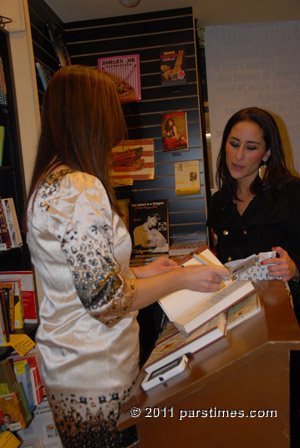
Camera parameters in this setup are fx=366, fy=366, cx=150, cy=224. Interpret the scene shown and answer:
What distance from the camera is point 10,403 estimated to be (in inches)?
74.5

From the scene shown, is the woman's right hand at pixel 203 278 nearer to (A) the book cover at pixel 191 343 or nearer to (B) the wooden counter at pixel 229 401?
(A) the book cover at pixel 191 343

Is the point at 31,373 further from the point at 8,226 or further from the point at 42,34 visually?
the point at 42,34

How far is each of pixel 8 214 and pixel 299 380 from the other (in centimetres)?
177

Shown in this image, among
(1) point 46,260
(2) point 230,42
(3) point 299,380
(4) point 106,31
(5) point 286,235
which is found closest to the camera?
(1) point 46,260

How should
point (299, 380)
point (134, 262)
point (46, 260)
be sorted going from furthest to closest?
point (134, 262) → point (299, 380) → point (46, 260)

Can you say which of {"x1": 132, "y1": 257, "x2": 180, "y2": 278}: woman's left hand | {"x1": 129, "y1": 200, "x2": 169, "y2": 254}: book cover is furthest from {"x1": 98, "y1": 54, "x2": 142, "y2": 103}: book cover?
{"x1": 132, "y1": 257, "x2": 180, "y2": 278}: woman's left hand

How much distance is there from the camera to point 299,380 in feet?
6.29

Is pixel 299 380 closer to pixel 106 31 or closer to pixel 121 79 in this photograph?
pixel 121 79

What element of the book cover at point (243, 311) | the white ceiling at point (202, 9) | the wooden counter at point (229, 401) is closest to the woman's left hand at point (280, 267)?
the book cover at point (243, 311)

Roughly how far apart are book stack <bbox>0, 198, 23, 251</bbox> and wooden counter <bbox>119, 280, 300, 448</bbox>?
1313 mm

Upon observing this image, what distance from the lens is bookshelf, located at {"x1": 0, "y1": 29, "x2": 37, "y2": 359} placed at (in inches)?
78.7

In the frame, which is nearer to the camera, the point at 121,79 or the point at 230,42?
the point at 121,79

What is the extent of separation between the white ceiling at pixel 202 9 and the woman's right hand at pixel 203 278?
8.05 ft

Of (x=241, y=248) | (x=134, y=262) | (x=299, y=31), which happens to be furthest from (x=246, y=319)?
(x=299, y=31)
